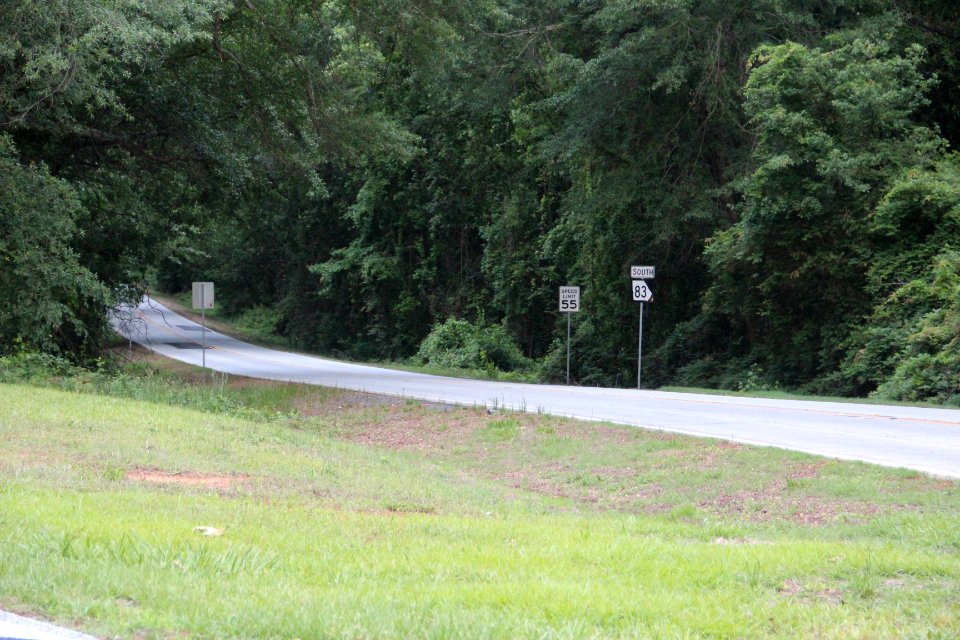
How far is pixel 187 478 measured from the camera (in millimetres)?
10281

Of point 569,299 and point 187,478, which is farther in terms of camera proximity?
point 569,299

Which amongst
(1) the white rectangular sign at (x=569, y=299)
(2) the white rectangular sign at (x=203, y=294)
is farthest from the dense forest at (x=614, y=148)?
(1) the white rectangular sign at (x=569, y=299)

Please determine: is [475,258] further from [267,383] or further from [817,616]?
[817,616]

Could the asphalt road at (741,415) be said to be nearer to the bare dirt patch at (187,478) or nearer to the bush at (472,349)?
the bare dirt patch at (187,478)

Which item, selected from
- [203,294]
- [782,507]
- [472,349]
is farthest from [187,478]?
[472,349]

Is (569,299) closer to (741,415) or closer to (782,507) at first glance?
(741,415)

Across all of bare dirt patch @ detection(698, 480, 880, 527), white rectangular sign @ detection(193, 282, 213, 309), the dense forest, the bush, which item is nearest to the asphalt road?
bare dirt patch @ detection(698, 480, 880, 527)

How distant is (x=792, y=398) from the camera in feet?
66.5

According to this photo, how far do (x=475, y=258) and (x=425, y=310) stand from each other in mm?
4569

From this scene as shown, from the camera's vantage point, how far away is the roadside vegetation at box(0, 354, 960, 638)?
5359 mm

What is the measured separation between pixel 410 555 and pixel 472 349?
33.9 m

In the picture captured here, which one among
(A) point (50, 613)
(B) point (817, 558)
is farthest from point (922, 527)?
(A) point (50, 613)

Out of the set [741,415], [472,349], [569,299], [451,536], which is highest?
[569,299]

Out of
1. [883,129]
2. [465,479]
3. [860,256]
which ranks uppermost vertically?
[883,129]
